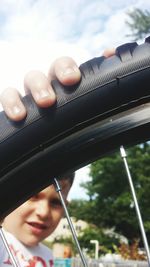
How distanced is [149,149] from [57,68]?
57.2 ft

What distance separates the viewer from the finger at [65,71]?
60cm

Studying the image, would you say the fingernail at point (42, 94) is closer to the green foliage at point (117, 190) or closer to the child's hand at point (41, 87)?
the child's hand at point (41, 87)

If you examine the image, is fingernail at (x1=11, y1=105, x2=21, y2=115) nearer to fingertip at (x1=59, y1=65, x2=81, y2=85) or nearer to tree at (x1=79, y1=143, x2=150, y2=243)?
fingertip at (x1=59, y1=65, x2=81, y2=85)

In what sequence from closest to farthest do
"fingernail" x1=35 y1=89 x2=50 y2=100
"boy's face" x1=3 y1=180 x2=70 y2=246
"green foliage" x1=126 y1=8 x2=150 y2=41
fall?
"fingernail" x1=35 y1=89 x2=50 y2=100 < "boy's face" x1=3 y1=180 x2=70 y2=246 < "green foliage" x1=126 y1=8 x2=150 y2=41

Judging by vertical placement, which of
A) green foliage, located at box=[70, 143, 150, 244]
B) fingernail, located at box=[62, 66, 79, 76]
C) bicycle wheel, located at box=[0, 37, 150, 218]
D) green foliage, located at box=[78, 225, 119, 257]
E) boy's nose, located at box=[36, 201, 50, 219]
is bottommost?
bicycle wheel, located at box=[0, 37, 150, 218]

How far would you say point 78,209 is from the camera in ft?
66.5

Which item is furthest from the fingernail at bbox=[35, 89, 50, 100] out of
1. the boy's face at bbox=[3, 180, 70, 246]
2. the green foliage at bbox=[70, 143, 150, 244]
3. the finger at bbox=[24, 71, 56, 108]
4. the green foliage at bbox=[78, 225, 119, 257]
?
the green foliage at bbox=[78, 225, 119, 257]

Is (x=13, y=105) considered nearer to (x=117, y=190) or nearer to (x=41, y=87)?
(x=41, y=87)

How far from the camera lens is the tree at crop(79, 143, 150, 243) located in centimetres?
1723

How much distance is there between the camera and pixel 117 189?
18047 millimetres

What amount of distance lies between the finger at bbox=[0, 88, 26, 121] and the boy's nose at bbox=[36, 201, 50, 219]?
50 cm

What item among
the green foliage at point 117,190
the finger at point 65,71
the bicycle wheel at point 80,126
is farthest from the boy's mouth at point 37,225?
the green foliage at point 117,190

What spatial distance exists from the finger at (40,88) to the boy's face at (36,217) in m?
0.45

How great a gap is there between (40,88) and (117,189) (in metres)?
17.7
